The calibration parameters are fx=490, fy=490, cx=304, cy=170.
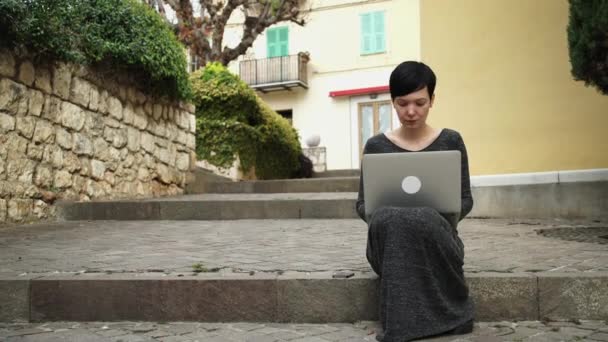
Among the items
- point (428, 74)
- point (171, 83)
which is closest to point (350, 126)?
point (171, 83)

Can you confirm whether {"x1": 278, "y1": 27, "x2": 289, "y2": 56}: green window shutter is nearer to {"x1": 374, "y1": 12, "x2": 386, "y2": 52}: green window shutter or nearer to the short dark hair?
{"x1": 374, "y1": 12, "x2": 386, "y2": 52}: green window shutter

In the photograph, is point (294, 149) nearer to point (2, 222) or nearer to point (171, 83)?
point (171, 83)

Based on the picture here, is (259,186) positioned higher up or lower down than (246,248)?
→ higher up

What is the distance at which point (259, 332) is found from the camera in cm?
226

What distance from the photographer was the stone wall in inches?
190

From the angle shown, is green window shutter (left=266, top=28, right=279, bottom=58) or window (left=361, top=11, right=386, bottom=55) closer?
window (left=361, top=11, right=386, bottom=55)

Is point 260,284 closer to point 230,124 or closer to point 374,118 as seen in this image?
point 230,124

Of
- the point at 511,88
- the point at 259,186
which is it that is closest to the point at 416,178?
the point at 511,88

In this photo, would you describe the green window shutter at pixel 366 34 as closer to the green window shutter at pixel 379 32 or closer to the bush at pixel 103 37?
the green window shutter at pixel 379 32

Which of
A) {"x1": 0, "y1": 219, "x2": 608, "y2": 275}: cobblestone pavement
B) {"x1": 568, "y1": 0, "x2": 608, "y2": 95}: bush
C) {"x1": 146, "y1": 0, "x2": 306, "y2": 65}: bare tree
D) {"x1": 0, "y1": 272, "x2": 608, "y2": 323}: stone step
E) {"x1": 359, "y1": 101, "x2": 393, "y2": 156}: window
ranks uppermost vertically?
{"x1": 146, "y1": 0, "x2": 306, "y2": 65}: bare tree

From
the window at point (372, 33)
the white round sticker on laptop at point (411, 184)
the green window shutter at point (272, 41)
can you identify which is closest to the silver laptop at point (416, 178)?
the white round sticker on laptop at point (411, 184)

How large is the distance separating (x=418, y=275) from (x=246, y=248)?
1768 mm

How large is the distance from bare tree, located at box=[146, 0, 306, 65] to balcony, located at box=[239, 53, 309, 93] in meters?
4.92

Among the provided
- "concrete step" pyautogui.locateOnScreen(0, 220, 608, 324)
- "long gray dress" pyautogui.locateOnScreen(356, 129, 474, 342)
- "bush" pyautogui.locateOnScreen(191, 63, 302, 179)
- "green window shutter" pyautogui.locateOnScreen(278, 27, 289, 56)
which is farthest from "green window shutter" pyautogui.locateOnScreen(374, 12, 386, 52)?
"long gray dress" pyautogui.locateOnScreen(356, 129, 474, 342)
